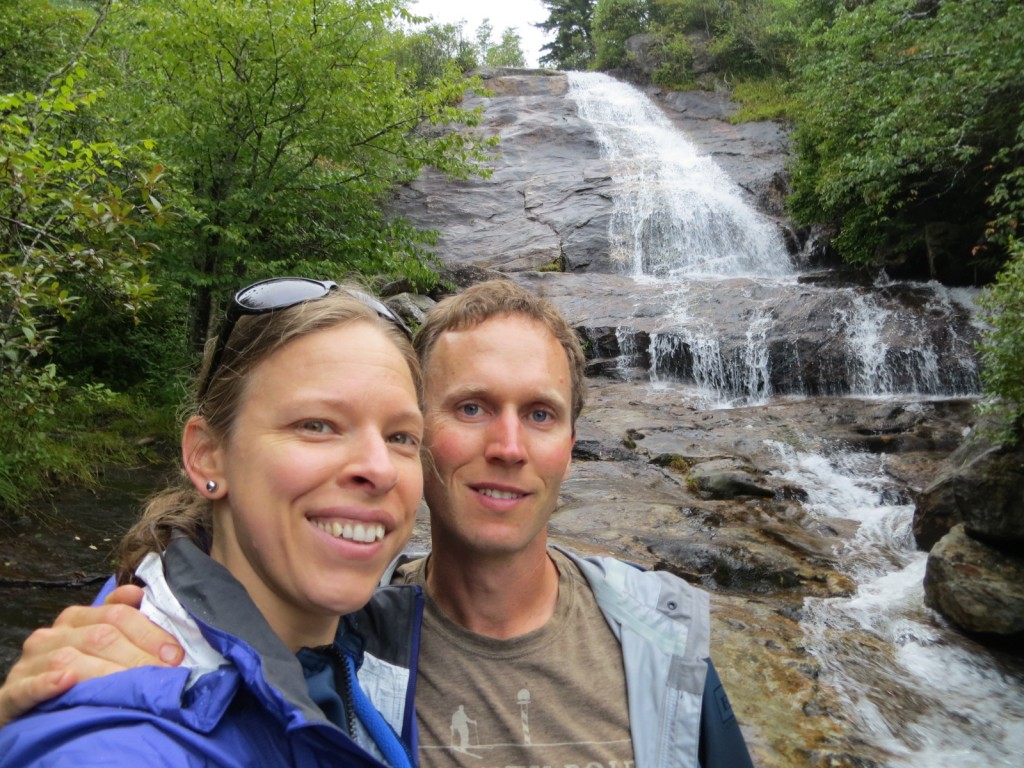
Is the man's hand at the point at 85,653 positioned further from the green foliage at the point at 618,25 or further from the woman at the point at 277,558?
the green foliage at the point at 618,25

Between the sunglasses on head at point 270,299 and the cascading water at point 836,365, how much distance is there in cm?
416

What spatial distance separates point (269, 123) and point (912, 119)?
40.1ft

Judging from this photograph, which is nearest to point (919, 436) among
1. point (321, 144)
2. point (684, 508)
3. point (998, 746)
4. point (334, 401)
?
point (684, 508)

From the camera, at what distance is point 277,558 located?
1293mm

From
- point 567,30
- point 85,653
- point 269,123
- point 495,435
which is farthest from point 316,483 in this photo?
point 567,30

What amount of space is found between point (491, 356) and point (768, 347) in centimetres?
1362

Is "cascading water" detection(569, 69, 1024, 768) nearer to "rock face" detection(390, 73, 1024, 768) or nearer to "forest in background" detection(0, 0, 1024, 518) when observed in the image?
"rock face" detection(390, 73, 1024, 768)

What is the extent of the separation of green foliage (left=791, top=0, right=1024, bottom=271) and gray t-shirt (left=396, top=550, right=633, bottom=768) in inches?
515

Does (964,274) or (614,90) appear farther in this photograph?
(614,90)

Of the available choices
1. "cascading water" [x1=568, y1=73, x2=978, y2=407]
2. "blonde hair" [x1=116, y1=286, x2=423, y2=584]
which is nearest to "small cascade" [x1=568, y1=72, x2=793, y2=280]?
"cascading water" [x1=568, y1=73, x2=978, y2=407]

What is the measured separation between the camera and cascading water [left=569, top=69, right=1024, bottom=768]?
4.80 m

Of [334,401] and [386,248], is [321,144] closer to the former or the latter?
[386,248]

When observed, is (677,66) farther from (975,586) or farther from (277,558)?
(277,558)

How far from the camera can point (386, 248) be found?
10.6 metres
